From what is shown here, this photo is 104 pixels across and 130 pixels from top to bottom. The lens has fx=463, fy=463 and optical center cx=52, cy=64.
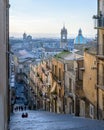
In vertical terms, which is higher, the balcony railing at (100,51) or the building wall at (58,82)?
the balcony railing at (100,51)

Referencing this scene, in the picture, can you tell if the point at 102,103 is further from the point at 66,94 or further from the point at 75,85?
the point at 66,94

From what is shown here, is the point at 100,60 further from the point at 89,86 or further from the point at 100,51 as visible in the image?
the point at 89,86

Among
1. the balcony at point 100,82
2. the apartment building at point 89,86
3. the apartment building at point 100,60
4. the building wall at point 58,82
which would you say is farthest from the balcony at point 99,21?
the building wall at point 58,82

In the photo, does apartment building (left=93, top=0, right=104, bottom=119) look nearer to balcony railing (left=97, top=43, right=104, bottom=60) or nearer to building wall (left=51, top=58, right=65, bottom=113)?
balcony railing (left=97, top=43, right=104, bottom=60)

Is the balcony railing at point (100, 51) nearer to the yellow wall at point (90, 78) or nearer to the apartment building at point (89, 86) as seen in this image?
the apartment building at point (89, 86)

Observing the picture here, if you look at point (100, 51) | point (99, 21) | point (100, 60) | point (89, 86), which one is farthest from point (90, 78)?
point (99, 21)

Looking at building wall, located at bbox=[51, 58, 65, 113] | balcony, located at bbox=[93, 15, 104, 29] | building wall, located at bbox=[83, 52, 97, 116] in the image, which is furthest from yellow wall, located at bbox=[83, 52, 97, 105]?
building wall, located at bbox=[51, 58, 65, 113]

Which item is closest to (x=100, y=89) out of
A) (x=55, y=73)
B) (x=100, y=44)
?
(x=100, y=44)

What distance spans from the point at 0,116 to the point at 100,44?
22746 mm

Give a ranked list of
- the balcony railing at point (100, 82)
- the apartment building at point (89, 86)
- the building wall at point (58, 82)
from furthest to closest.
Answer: the building wall at point (58, 82)
the apartment building at point (89, 86)
the balcony railing at point (100, 82)

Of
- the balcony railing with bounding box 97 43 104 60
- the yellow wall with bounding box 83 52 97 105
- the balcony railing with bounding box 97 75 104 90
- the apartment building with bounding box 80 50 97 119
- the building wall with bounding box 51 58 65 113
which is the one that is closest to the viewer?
the balcony railing with bounding box 97 43 104 60

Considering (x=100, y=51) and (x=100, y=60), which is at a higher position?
(x=100, y=51)

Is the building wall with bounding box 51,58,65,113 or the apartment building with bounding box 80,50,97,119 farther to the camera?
the building wall with bounding box 51,58,65,113

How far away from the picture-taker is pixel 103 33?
1143 inches
